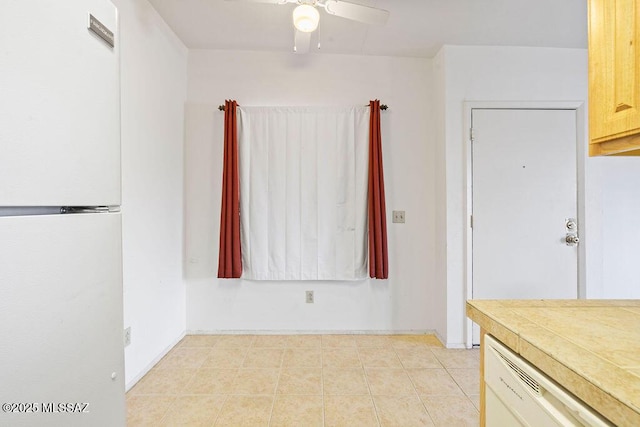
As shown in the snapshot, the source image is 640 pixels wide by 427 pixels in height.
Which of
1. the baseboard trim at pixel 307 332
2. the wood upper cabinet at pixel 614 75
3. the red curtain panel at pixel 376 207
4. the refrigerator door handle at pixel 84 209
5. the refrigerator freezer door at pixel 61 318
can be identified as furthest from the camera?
the baseboard trim at pixel 307 332

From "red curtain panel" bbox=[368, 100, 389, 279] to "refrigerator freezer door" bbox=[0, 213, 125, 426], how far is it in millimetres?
1996

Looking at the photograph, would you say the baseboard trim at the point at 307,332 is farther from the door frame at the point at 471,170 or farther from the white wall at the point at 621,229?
the white wall at the point at 621,229

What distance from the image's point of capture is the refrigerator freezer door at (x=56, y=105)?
529mm

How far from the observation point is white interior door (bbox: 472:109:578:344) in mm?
2379

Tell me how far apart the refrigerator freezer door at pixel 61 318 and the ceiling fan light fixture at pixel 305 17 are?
148 centimetres

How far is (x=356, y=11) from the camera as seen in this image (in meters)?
1.59

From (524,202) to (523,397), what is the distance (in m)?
2.15

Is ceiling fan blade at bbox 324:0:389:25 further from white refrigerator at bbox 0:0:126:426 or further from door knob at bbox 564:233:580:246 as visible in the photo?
door knob at bbox 564:233:580:246

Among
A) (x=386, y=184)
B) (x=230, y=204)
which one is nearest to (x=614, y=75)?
(x=386, y=184)

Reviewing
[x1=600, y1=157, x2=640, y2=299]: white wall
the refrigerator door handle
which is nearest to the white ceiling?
[x1=600, y1=157, x2=640, y2=299]: white wall

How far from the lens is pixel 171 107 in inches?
92.0

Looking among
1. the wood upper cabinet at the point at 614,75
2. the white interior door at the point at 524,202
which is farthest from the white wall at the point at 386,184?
the wood upper cabinet at the point at 614,75

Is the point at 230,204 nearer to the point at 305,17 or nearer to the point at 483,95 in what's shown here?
the point at 305,17

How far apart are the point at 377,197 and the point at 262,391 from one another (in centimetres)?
172
